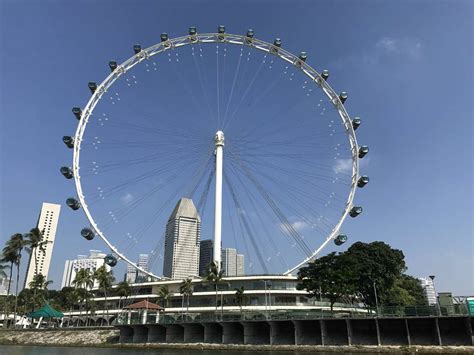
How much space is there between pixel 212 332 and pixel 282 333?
376 inches

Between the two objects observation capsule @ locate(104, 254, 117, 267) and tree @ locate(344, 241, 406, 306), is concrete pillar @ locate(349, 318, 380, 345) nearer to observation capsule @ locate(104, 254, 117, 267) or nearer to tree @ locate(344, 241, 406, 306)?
tree @ locate(344, 241, 406, 306)

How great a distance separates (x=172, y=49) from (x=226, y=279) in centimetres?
5655

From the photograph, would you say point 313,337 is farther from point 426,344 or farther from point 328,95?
point 328,95

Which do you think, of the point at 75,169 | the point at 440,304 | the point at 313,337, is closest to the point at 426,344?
the point at 440,304

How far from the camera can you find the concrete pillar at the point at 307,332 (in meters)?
47.1

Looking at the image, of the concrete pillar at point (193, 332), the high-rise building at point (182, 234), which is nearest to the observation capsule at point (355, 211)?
the high-rise building at point (182, 234)

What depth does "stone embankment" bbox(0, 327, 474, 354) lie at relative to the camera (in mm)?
40531

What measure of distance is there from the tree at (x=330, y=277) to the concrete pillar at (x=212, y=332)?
19.5 m

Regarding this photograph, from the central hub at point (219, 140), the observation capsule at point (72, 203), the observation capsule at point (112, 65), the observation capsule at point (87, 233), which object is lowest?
Answer: the observation capsule at point (87, 233)

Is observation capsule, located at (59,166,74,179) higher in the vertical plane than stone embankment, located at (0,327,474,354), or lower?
higher

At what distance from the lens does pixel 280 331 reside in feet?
162

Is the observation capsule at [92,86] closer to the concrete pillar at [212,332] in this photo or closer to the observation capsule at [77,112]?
the observation capsule at [77,112]

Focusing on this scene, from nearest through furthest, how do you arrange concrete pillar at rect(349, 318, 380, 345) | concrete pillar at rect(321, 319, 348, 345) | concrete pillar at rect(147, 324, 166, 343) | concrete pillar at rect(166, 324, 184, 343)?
concrete pillar at rect(349, 318, 380, 345)
concrete pillar at rect(321, 319, 348, 345)
concrete pillar at rect(166, 324, 184, 343)
concrete pillar at rect(147, 324, 166, 343)

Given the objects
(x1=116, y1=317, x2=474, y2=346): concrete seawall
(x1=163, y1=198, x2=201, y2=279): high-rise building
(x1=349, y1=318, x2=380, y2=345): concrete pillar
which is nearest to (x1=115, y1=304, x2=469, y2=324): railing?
(x1=116, y1=317, x2=474, y2=346): concrete seawall
